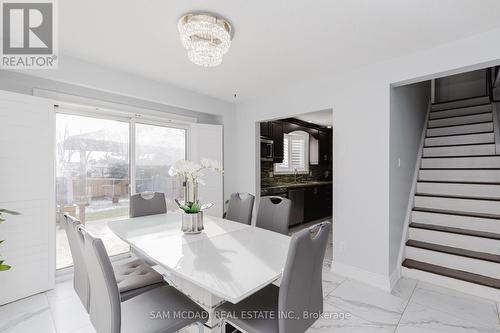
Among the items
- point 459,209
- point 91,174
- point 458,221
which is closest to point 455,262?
point 458,221

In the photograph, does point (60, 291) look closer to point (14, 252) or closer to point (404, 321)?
point (14, 252)

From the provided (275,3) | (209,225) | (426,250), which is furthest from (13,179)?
(426,250)

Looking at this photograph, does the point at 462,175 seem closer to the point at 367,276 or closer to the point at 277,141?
the point at 367,276

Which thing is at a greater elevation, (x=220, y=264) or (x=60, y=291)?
(x=220, y=264)

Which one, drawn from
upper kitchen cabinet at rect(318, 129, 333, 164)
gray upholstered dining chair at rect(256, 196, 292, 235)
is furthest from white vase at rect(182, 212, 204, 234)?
upper kitchen cabinet at rect(318, 129, 333, 164)

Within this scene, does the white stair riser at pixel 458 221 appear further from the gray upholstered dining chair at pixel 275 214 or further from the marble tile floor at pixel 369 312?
the gray upholstered dining chair at pixel 275 214

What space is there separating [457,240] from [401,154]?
3.86ft

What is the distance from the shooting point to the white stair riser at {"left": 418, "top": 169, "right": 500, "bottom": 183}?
127 inches

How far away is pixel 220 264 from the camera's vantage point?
139cm

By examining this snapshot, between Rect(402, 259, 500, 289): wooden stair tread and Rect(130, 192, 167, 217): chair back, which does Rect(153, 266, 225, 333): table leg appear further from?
Rect(402, 259, 500, 289): wooden stair tread

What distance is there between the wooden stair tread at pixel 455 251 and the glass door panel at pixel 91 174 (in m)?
3.90

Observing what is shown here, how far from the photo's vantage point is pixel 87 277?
1.50 m

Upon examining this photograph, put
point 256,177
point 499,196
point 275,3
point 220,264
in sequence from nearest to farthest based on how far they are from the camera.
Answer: point 220,264 → point 275,3 → point 499,196 → point 256,177

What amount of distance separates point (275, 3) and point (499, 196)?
363 cm
